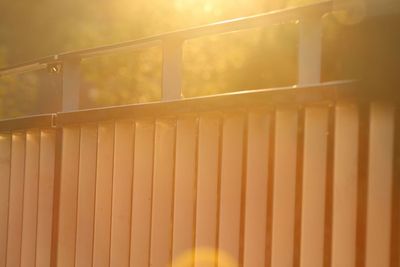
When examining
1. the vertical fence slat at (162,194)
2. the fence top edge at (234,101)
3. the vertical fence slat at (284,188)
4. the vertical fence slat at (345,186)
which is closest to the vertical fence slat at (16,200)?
the fence top edge at (234,101)

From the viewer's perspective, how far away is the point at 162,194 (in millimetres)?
4223

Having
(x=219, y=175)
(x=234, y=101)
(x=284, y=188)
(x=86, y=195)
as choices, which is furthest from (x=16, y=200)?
(x=284, y=188)

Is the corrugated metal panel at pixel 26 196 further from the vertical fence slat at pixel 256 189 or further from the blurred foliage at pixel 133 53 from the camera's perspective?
the blurred foliage at pixel 133 53

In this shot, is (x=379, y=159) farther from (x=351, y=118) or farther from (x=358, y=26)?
(x=358, y=26)

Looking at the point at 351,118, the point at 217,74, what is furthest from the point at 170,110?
the point at 217,74

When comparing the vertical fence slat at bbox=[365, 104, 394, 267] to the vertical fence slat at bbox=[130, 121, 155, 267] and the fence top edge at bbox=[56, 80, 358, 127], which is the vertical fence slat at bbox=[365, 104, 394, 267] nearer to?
the fence top edge at bbox=[56, 80, 358, 127]

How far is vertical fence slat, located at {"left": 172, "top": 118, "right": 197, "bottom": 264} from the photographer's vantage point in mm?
4000

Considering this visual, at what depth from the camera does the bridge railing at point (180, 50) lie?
137 inches

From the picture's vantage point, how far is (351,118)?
124 inches

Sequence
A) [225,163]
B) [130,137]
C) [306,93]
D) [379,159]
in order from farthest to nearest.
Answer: [130,137] < [225,163] < [306,93] < [379,159]

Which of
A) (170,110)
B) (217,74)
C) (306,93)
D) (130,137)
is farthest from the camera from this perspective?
(217,74)

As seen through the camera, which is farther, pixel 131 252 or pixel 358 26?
pixel 131 252

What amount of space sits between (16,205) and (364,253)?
351 centimetres

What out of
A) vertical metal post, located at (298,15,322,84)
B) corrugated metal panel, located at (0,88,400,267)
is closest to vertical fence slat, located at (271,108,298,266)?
corrugated metal panel, located at (0,88,400,267)
